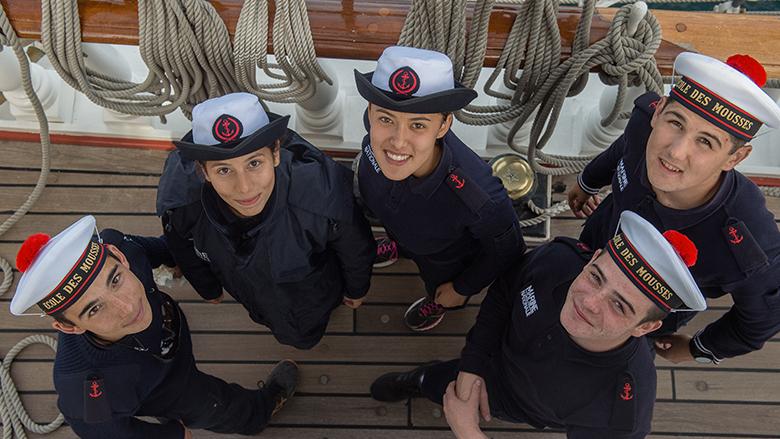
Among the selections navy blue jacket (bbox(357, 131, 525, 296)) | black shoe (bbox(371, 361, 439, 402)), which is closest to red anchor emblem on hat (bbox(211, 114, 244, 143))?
navy blue jacket (bbox(357, 131, 525, 296))

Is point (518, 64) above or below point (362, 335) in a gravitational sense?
above

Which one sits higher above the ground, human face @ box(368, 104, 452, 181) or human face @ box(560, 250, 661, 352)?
human face @ box(368, 104, 452, 181)

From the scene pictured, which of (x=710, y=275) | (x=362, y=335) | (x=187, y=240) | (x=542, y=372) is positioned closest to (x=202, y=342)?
(x=362, y=335)

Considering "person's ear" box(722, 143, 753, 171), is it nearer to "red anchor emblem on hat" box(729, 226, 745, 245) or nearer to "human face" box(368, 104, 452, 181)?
"red anchor emblem on hat" box(729, 226, 745, 245)

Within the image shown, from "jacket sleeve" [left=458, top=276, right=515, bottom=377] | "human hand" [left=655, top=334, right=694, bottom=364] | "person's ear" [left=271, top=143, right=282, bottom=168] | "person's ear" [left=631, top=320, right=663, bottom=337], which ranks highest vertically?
"person's ear" [left=271, top=143, right=282, bottom=168]

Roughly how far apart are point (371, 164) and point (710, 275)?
912 mm

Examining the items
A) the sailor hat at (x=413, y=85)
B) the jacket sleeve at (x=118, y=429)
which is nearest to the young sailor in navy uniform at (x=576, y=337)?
the sailor hat at (x=413, y=85)

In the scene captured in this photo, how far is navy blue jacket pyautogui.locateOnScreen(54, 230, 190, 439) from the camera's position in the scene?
1451mm

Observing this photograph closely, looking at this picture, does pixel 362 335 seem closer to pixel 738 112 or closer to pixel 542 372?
pixel 542 372

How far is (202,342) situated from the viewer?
234 centimetres

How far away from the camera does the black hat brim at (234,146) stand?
4.49ft

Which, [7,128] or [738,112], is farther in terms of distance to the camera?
[7,128]

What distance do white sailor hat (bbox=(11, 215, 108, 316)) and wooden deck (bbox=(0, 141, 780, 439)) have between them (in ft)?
3.55

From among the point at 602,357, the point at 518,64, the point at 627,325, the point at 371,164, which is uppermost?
the point at 518,64
